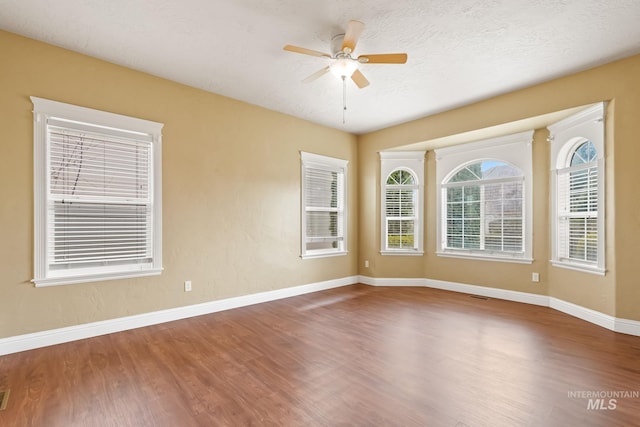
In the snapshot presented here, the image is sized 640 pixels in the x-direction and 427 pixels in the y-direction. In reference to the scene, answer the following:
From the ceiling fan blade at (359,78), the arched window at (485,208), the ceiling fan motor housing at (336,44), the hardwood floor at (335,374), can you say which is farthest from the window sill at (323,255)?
the ceiling fan motor housing at (336,44)

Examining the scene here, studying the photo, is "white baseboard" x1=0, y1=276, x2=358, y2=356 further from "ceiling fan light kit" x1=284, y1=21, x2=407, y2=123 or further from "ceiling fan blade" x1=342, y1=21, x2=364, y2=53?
"ceiling fan blade" x1=342, y1=21, x2=364, y2=53

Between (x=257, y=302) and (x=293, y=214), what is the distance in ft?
5.12

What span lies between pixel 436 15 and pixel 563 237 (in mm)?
3602

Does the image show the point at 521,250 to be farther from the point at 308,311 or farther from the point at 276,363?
the point at 276,363

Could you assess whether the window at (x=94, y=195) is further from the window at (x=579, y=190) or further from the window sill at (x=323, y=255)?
the window at (x=579, y=190)

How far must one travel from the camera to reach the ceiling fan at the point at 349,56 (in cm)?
261

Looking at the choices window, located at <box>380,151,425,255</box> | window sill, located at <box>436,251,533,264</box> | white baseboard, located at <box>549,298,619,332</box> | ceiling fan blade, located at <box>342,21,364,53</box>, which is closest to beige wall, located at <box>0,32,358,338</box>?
window, located at <box>380,151,425,255</box>

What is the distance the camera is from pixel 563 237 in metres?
4.30

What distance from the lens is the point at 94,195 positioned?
3.36 metres

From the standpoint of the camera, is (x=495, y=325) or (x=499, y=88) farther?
(x=499, y=88)

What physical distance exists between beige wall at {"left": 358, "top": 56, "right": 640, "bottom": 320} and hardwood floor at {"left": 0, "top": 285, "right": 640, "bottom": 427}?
1.91 feet

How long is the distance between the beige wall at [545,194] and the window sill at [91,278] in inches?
156

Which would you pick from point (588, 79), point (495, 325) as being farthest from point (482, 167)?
point (495, 325)

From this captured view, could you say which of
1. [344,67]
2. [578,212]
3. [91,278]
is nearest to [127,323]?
[91,278]
